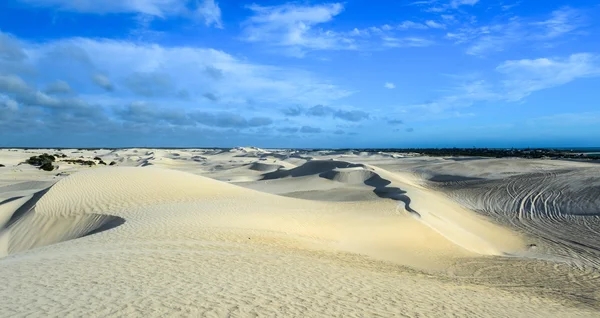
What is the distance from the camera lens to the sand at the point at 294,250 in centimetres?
723

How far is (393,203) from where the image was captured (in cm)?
2444

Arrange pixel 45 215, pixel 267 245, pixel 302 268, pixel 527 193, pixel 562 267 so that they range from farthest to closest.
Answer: pixel 527 193 → pixel 45 215 → pixel 562 267 → pixel 267 245 → pixel 302 268

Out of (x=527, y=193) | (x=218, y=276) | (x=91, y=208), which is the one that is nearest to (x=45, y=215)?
(x=91, y=208)

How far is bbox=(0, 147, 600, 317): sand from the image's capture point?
723 centimetres

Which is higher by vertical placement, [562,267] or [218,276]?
[218,276]

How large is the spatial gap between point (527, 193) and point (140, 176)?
2609cm

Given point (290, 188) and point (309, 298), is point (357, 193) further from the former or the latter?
point (309, 298)

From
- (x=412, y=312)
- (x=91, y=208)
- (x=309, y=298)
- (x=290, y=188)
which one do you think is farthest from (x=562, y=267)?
(x=290, y=188)

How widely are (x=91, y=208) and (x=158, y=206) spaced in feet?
9.34

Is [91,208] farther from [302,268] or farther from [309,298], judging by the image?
[309,298]

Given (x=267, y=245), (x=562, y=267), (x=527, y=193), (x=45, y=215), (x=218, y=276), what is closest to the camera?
(x=218, y=276)

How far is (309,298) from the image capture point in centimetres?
746

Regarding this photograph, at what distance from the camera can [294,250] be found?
40.8 feet

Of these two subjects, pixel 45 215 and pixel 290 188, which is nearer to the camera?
pixel 45 215
